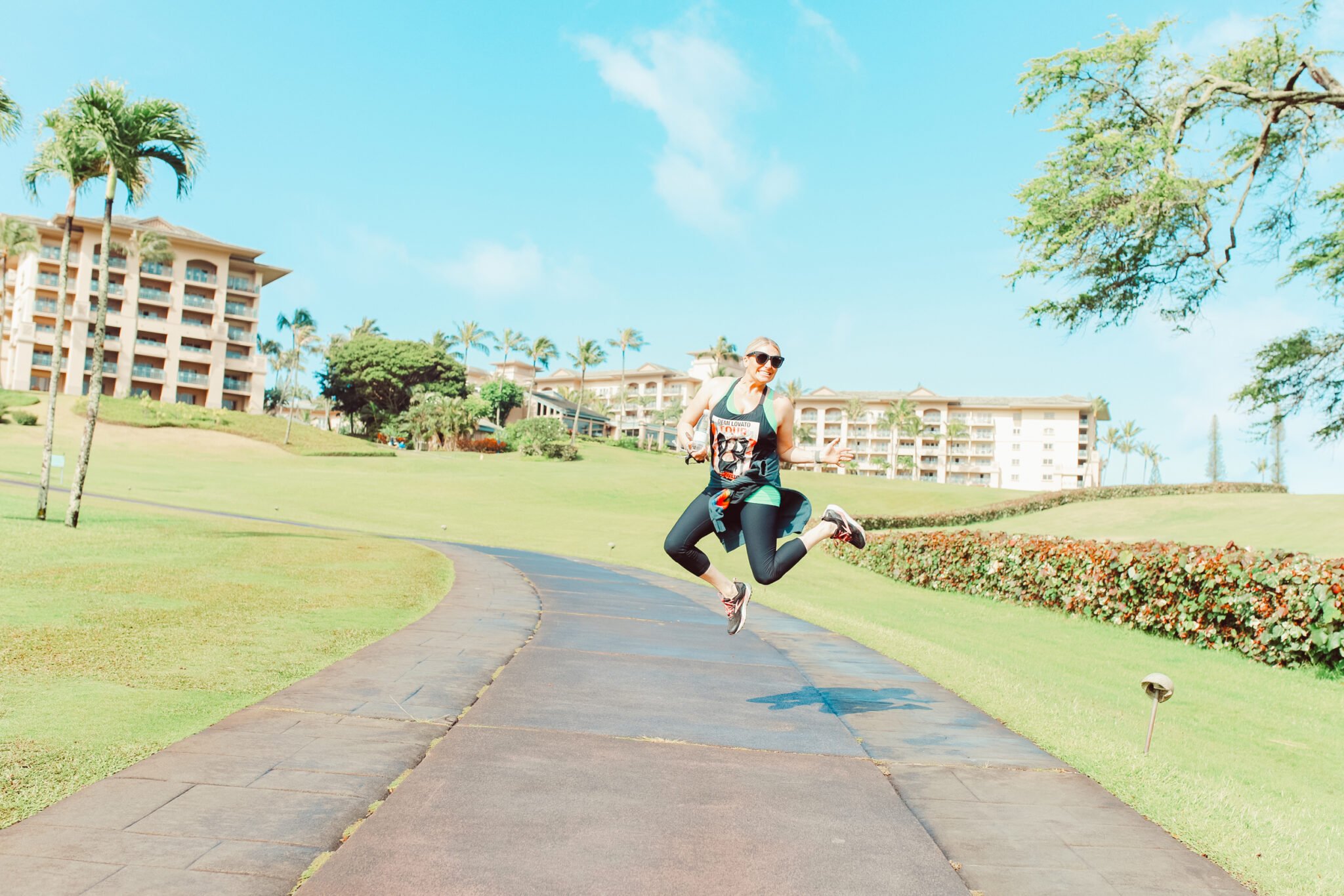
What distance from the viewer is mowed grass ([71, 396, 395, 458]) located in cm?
6919

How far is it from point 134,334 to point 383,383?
2245cm

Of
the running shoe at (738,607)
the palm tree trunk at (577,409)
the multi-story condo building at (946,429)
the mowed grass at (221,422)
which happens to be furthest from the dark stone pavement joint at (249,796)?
the multi-story condo building at (946,429)

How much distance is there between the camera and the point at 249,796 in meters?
3.55

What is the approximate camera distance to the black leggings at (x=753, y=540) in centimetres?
604

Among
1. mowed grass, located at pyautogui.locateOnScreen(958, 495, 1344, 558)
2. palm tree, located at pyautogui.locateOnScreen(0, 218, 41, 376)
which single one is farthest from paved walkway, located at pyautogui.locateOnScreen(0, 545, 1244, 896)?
palm tree, located at pyautogui.locateOnScreen(0, 218, 41, 376)

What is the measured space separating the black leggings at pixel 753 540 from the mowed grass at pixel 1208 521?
19572 millimetres

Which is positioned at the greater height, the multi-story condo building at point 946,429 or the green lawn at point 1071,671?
the multi-story condo building at point 946,429

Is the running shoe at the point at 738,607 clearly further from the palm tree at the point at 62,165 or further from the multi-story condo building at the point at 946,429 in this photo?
the multi-story condo building at the point at 946,429

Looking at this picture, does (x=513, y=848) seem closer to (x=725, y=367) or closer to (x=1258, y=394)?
(x=1258, y=394)

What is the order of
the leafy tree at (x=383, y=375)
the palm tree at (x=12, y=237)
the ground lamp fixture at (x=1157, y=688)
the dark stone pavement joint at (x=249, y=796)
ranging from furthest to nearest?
1. the leafy tree at (x=383, y=375)
2. the palm tree at (x=12, y=237)
3. the ground lamp fixture at (x=1157, y=688)
4. the dark stone pavement joint at (x=249, y=796)

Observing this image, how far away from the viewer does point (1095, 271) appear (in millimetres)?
20609

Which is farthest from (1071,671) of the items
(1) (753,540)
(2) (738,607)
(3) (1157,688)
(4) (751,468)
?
(4) (751,468)

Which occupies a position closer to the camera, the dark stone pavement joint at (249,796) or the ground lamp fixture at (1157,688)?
the dark stone pavement joint at (249,796)

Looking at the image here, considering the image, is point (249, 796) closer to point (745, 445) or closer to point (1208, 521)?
point (745, 445)
